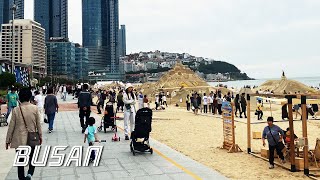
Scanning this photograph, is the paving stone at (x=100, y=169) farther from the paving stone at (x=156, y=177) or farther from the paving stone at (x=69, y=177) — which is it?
the paving stone at (x=156, y=177)

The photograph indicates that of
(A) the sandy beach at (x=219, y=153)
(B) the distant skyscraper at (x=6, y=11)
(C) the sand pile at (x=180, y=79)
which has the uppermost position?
(B) the distant skyscraper at (x=6, y=11)

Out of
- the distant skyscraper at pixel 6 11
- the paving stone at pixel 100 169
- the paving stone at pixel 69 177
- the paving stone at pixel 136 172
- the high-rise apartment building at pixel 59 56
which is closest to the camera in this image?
the paving stone at pixel 69 177

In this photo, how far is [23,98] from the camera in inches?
241

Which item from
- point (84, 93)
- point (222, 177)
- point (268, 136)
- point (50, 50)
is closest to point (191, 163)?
point (222, 177)

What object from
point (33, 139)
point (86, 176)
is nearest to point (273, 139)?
point (86, 176)

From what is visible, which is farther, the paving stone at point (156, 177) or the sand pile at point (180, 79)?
the sand pile at point (180, 79)

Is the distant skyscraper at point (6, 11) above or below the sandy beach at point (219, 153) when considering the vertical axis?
above

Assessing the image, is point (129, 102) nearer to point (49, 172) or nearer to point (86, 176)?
point (49, 172)

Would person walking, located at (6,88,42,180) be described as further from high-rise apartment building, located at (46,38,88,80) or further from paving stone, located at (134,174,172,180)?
high-rise apartment building, located at (46,38,88,80)

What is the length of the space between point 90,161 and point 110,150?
154 cm

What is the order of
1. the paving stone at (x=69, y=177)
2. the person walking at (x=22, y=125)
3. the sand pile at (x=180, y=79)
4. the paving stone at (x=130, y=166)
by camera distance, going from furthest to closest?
the sand pile at (x=180, y=79) < the paving stone at (x=130, y=166) < the paving stone at (x=69, y=177) < the person walking at (x=22, y=125)

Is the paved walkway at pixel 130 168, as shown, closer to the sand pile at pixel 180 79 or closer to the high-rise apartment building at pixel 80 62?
the sand pile at pixel 180 79

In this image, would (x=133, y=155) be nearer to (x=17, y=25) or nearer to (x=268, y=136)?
(x=268, y=136)

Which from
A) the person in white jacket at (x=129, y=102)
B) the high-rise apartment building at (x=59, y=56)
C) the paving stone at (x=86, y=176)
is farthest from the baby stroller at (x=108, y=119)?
the high-rise apartment building at (x=59, y=56)
